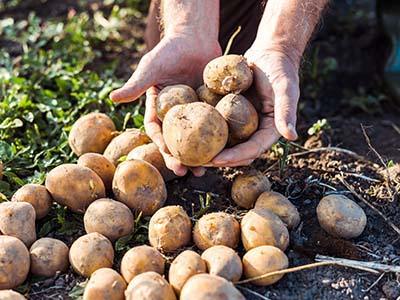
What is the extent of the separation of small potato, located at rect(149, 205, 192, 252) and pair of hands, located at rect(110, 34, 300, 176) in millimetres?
216

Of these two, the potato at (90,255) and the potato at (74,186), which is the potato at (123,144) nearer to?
the potato at (74,186)

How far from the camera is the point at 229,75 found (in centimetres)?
216

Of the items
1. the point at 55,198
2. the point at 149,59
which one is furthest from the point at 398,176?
the point at 55,198

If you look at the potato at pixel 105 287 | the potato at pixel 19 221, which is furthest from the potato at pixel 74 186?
the potato at pixel 105 287

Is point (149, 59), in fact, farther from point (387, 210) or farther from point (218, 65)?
point (387, 210)

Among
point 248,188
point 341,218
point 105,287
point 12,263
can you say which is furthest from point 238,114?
point 12,263

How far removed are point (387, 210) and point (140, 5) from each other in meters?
2.30

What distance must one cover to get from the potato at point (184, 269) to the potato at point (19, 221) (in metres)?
0.50

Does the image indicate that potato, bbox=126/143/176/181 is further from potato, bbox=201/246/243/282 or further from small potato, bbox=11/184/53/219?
potato, bbox=201/246/243/282

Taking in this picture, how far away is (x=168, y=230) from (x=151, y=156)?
1.28ft

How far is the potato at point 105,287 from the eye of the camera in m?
1.77

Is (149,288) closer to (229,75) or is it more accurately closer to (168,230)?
(168,230)

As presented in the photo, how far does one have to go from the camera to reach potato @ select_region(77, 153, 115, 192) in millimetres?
2238

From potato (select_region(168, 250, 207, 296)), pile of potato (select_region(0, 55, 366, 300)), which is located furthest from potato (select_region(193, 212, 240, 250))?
potato (select_region(168, 250, 207, 296))
